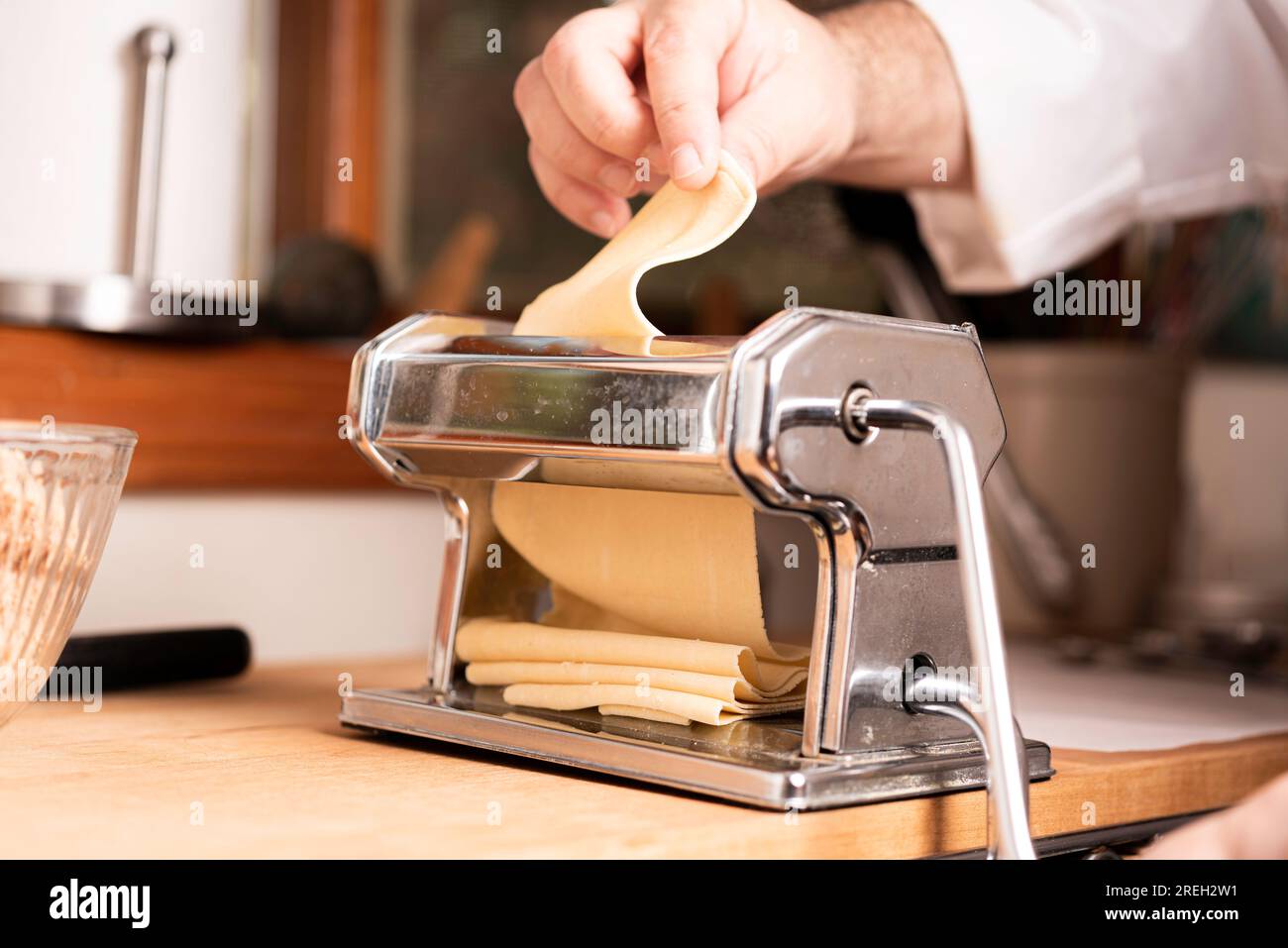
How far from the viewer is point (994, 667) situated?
21.6 inches

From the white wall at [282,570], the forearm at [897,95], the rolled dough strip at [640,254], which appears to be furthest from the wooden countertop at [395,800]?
the forearm at [897,95]

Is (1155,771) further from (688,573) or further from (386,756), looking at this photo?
(386,756)

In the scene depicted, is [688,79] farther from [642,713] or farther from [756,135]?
[642,713]

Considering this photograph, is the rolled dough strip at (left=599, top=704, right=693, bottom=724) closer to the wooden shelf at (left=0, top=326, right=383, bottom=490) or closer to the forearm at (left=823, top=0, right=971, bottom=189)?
the forearm at (left=823, top=0, right=971, bottom=189)

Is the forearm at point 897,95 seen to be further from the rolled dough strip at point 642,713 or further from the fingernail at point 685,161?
the rolled dough strip at point 642,713

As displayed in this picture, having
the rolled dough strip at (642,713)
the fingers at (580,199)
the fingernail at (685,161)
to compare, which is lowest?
the rolled dough strip at (642,713)

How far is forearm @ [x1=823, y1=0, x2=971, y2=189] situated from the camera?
91cm

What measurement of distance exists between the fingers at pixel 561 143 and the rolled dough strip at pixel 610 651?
0.27m

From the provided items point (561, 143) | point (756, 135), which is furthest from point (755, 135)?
point (561, 143)

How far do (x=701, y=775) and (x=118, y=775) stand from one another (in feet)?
0.80

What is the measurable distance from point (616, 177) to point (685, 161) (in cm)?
19

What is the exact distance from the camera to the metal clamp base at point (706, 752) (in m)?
0.57
